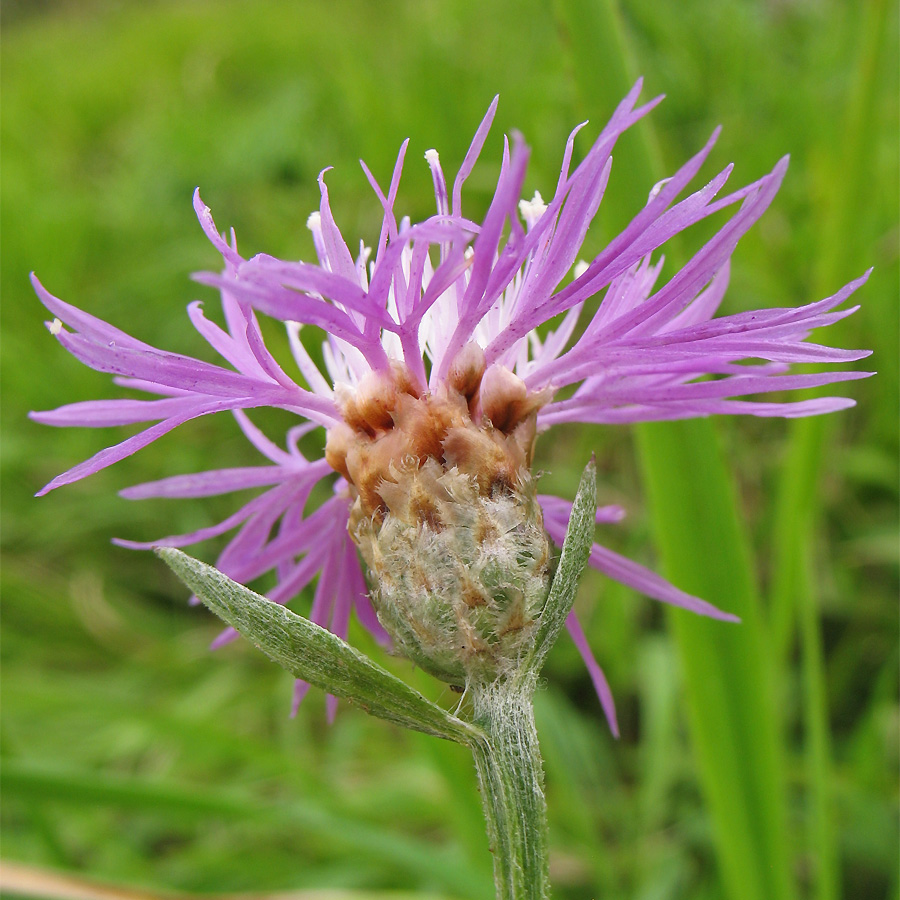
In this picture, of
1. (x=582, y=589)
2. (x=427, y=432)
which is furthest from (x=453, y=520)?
(x=582, y=589)

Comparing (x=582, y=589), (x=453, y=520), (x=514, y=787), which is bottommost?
(x=582, y=589)

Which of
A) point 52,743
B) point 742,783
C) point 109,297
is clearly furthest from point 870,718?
point 109,297

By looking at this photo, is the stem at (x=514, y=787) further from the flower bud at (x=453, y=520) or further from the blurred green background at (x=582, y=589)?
the blurred green background at (x=582, y=589)

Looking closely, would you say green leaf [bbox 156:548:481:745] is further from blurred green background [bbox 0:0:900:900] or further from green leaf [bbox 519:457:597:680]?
blurred green background [bbox 0:0:900:900]

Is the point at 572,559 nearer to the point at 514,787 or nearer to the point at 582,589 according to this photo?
the point at 514,787

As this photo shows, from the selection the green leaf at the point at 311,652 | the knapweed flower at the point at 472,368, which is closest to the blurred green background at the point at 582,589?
the knapweed flower at the point at 472,368

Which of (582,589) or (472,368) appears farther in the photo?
(582,589)
